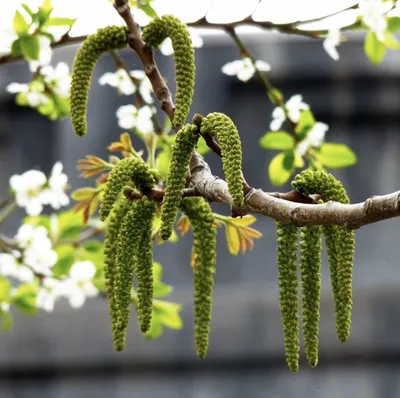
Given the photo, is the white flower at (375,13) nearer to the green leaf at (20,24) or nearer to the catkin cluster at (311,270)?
the green leaf at (20,24)

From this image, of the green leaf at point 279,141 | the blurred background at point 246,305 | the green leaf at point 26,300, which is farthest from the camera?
the blurred background at point 246,305

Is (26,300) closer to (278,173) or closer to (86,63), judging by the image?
(278,173)

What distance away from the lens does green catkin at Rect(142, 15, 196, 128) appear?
23.8 inches

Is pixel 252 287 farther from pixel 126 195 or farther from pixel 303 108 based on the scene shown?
pixel 126 195

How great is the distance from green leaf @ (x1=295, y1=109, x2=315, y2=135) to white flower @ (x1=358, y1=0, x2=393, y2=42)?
13 cm

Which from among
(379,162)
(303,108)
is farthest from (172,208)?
Result: (379,162)

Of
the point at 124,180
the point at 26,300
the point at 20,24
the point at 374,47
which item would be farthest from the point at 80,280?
the point at 124,180

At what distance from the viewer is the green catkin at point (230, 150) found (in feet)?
1.67

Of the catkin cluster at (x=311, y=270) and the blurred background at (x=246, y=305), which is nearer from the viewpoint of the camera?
the catkin cluster at (x=311, y=270)

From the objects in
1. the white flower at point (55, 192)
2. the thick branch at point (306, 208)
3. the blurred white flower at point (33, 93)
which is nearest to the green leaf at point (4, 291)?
the white flower at point (55, 192)

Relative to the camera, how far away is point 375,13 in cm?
107

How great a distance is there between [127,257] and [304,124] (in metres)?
0.58

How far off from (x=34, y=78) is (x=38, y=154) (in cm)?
174

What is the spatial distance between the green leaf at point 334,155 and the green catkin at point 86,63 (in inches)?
19.1
